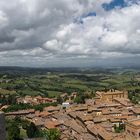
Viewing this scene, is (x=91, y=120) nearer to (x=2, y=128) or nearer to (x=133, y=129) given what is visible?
(x=133, y=129)

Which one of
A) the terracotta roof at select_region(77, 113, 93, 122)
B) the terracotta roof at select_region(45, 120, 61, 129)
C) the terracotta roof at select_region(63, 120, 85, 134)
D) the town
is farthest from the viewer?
the terracotta roof at select_region(77, 113, 93, 122)

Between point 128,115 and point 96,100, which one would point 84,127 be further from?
point 96,100

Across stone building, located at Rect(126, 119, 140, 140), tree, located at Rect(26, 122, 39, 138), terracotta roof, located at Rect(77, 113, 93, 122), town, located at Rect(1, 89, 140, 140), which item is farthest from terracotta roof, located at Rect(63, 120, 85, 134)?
stone building, located at Rect(126, 119, 140, 140)

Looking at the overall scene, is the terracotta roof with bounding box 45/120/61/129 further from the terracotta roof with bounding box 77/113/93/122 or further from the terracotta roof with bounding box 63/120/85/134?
the terracotta roof with bounding box 77/113/93/122

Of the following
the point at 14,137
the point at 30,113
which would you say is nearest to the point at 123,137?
the point at 14,137

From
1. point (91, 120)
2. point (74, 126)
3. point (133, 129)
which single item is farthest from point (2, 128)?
point (91, 120)

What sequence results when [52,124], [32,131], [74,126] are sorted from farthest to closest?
[52,124] < [74,126] < [32,131]

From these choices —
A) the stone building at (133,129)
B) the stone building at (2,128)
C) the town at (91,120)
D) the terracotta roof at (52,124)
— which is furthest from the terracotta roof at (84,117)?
the stone building at (2,128)

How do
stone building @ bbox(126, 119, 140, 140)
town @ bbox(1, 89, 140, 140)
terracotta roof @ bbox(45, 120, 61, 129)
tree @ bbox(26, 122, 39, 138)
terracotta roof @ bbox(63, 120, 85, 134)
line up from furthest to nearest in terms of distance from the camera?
terracotta roof @ bbox(45, 120, 61, 129) → terracotta roof @ bbox(63, 120, 85, 134) → tree @ bbox(26, 122, 39, 138) → stone building @ bbox(126, 119, 140, 140) → town @ bbox(1, 89, 140, 140)

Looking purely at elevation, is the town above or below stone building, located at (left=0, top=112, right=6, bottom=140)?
Answer: below

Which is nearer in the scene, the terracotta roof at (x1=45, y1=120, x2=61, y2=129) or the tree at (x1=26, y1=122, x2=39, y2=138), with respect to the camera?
the tree at (x1=26, y1=122, x2=39, y2=138)

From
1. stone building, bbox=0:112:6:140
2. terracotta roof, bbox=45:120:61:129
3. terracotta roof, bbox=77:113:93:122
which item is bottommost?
terracotta roof, bbox=45:120:61:129
